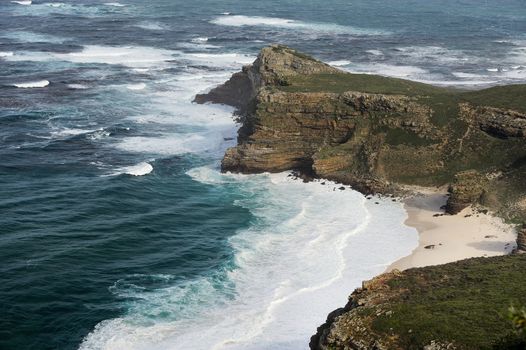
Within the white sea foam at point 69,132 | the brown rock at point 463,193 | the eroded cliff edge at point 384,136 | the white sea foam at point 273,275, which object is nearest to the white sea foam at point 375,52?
the eroded cliff edge at point 384,136

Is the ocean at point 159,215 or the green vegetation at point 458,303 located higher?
the green vegetation at point 458,303

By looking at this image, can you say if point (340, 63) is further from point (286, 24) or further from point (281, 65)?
point (286, 24)

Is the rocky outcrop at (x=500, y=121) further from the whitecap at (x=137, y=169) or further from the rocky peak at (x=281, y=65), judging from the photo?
the whitecap at (x=137, y=169)

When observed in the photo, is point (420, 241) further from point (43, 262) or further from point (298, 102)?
point (43, 262)

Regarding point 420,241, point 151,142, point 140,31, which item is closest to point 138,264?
point 420,241

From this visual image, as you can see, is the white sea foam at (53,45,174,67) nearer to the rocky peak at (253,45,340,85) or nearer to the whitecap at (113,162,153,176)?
the rocky peak at (253,45,340,85)

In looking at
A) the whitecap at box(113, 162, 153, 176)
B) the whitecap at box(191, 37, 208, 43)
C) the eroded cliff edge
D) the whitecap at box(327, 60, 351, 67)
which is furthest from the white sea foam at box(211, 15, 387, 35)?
the whitecap at box(113, 162, 153, 176)

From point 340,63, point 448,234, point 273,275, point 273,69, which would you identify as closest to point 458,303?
point 273,275
